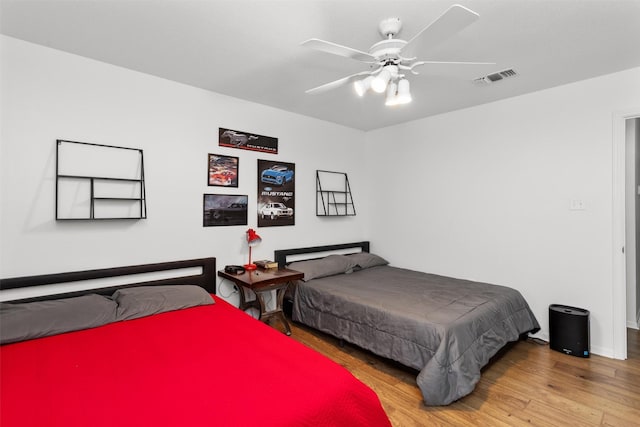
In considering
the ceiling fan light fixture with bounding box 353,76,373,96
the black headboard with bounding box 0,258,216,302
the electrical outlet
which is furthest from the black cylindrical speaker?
the black headboard with bounding box 0,258,216,302

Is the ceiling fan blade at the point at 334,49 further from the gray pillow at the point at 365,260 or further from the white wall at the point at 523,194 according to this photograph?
the gray pillow at the point at 365,260

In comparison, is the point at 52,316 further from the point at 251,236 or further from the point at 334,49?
the point at 334,49

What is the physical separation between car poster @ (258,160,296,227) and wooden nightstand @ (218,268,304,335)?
0.66 m

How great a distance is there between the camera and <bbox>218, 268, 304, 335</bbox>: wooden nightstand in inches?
114

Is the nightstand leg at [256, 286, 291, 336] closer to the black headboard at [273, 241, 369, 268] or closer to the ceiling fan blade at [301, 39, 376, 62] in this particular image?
the black headboard at [273, 241, 369, 268]

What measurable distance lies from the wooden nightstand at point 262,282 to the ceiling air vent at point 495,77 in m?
2.57

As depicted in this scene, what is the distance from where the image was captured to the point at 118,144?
8.66ft

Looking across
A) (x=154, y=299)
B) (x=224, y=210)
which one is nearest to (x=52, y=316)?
(x=154, y=299)

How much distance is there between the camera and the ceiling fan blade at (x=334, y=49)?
5.28 feet

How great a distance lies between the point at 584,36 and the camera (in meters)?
2.16

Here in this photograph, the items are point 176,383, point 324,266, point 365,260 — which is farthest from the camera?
point 365,260

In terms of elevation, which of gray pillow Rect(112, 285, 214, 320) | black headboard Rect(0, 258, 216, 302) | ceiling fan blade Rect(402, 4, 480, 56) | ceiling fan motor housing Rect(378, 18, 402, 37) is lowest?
gray pillow Rect(112, 285, 214, 320)

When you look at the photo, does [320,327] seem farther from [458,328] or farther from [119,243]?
[119,243]

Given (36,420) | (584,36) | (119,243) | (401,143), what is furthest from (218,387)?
(401,143)
